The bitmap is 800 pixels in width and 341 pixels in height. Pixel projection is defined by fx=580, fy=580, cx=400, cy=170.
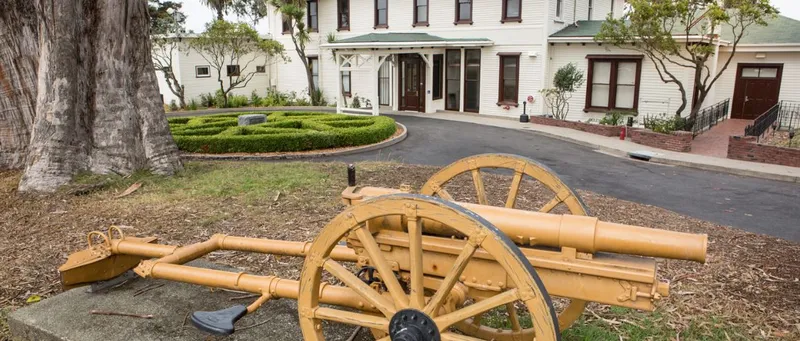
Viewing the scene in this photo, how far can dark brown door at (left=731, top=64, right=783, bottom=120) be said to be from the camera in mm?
21188

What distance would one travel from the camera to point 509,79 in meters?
22.6

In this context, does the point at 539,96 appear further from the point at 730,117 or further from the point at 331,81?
the point at 331,81

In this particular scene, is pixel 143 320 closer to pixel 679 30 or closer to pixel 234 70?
pixel 679 30

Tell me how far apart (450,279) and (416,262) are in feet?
0.65

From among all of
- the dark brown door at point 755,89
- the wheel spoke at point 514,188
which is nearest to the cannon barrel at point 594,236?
the wheel spoke at point 514,188

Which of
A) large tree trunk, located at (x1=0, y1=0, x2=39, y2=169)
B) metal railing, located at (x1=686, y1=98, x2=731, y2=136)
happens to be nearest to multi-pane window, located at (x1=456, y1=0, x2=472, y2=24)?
metal railing, located at (x1=686, y1=98, x2=731, y2=136)

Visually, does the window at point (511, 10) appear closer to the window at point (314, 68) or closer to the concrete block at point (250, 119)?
the window at point (314, 68)

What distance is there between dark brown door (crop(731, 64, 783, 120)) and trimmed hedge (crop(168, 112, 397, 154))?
14.0m

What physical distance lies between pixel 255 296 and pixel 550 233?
2.67 m

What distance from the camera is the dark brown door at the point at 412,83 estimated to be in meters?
24.8

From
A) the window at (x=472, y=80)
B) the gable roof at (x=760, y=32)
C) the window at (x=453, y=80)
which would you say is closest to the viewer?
the gable roof at (x=760, y=32)

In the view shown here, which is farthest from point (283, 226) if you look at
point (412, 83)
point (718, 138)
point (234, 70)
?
point (234, 70)

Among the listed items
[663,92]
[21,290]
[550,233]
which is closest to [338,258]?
[550,233]

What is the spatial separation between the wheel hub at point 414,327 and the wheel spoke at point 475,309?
5cm
